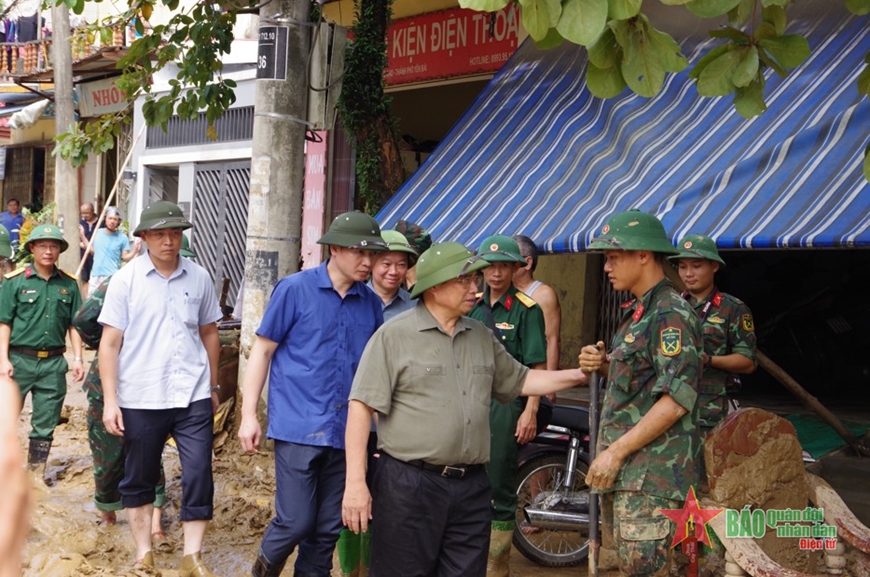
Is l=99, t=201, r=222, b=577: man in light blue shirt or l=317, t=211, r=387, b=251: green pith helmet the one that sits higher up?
l=317, t=211, r=387, b=251: green pith helmet

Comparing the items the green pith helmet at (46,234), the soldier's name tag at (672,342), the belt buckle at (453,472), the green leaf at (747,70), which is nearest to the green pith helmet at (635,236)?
the soldier's name tag at (672,342)

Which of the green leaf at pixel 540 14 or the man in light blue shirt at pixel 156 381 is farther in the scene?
the man in light blue shirt at pixel 156 381

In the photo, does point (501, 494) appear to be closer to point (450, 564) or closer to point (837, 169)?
point (450, 564)

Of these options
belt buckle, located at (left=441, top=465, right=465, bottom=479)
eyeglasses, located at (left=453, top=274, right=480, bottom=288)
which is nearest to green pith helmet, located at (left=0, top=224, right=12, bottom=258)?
eyeglasses, located at (left=453, top=274, right=480, bottom=288)

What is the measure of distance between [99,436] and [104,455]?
0.12 metres

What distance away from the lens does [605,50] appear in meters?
3.56

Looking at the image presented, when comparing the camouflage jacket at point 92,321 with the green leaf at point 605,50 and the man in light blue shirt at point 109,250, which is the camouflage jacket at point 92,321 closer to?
the green leaf at point 605,50

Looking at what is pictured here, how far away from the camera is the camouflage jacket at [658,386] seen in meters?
4.14

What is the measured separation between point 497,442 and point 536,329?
694 mm

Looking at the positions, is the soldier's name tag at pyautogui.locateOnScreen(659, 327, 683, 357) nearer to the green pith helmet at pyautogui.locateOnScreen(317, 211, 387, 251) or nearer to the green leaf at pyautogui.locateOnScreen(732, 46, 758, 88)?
the green leaf at pyautogui.locateOnScreen(732, 46, 758, 88)

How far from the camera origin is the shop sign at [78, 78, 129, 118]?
19531 mm

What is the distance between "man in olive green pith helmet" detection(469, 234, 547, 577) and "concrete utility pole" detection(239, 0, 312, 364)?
8.39 ft

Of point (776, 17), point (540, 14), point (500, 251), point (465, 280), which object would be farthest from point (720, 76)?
point (500, 251)

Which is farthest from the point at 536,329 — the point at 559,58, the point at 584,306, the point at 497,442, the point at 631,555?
the point at 584,306
